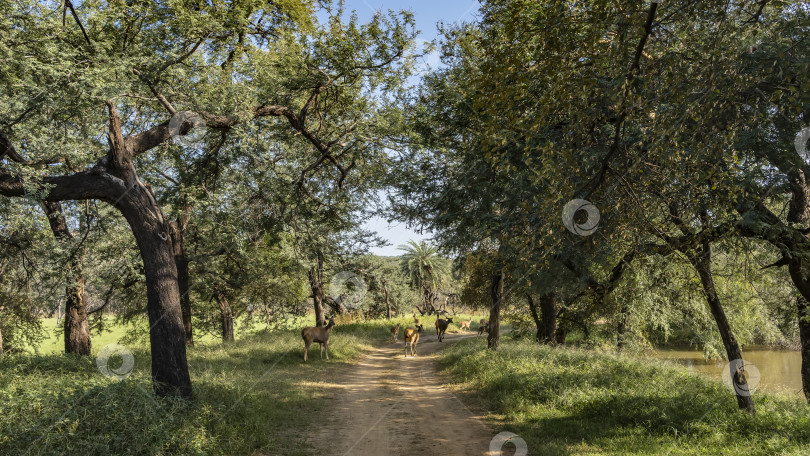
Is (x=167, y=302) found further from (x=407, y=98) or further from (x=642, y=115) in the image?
(x=407, y=98)

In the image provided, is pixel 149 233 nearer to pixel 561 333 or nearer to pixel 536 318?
pixel 561 333

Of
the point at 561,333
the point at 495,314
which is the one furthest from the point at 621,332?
the point at 495,314

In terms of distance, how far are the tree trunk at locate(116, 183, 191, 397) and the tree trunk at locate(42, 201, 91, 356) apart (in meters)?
8.48

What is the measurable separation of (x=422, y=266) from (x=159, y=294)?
48.3m

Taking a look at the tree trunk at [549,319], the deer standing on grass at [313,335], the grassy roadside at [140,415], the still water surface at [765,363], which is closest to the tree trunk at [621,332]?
the still water surface at [765,363]

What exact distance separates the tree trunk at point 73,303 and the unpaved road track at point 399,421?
8.43 meters

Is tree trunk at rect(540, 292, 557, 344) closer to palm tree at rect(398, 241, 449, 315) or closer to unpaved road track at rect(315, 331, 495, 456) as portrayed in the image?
unpaved road track at rect(315, 331, 495, 456)

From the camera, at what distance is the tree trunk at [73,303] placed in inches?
582

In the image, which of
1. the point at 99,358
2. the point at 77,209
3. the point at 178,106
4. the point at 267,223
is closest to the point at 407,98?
the point at 267,223

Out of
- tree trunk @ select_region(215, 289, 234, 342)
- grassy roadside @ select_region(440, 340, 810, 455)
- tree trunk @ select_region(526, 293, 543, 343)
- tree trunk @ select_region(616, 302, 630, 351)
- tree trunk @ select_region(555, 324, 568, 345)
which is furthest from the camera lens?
tree trunk @ select_region(215, 289, 234, 342)

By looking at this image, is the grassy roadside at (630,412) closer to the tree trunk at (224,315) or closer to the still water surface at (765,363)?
the still water surface at (765,363)

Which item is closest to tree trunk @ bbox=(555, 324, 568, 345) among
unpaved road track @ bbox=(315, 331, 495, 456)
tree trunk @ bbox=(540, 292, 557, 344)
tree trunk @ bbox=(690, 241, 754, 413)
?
tree trunk @ bbox=(540, 292, 557, 344)

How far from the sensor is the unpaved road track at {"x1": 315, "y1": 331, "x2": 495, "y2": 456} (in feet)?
25.5

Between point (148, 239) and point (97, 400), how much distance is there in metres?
2.67
